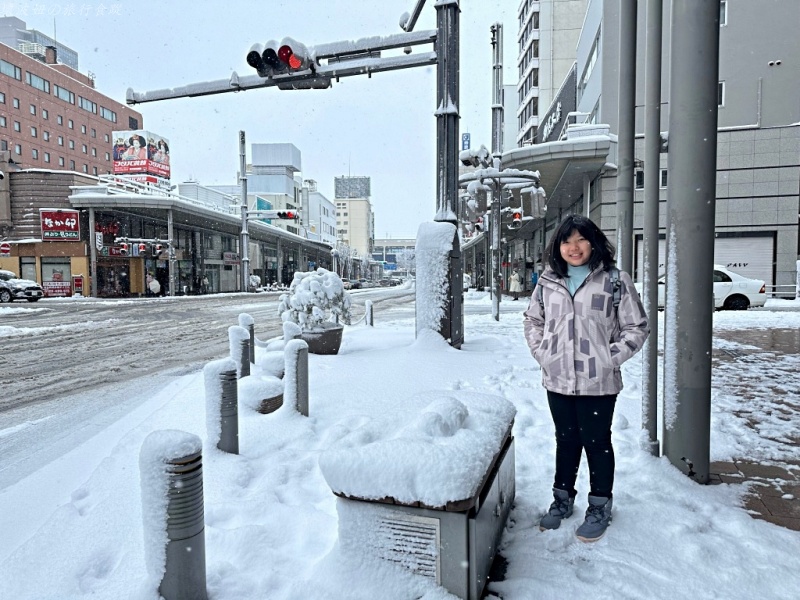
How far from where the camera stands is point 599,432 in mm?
2744

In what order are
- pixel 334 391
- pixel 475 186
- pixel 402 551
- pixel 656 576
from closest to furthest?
pixel 402 551 → pixel 656 576 → pixel 334 391 → pixel 475 186

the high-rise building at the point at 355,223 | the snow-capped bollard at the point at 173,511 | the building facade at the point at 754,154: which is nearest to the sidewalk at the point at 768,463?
the snow-capped bollard at the point at 173,511

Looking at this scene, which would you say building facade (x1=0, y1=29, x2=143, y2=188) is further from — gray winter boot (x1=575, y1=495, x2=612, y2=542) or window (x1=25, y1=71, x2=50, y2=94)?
gray winter boot (x1=575, y1=495, x2=612, y2=542)

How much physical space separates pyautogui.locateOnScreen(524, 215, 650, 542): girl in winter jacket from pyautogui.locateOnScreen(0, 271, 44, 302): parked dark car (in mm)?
32416

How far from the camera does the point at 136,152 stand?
55.3 meters

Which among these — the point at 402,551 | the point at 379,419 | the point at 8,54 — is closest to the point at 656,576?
the point at 402,551

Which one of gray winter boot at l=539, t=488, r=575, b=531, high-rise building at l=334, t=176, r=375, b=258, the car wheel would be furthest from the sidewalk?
high-rise building at l=334, t=176, r=375, b=258

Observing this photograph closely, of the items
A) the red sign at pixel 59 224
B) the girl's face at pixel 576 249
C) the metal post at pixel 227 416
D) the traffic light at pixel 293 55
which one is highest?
the red sign at pixel 59 224

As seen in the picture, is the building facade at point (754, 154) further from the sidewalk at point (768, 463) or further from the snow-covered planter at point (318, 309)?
the snow-covered planter at point (318, 309)

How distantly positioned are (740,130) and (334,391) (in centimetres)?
2550

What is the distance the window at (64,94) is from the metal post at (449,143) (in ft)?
219

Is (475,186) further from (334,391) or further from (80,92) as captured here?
(80,92)

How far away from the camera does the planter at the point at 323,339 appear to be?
789 centimetres

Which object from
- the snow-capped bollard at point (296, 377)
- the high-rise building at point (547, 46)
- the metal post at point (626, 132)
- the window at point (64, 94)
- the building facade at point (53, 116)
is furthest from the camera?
the window at point (64, 94)
